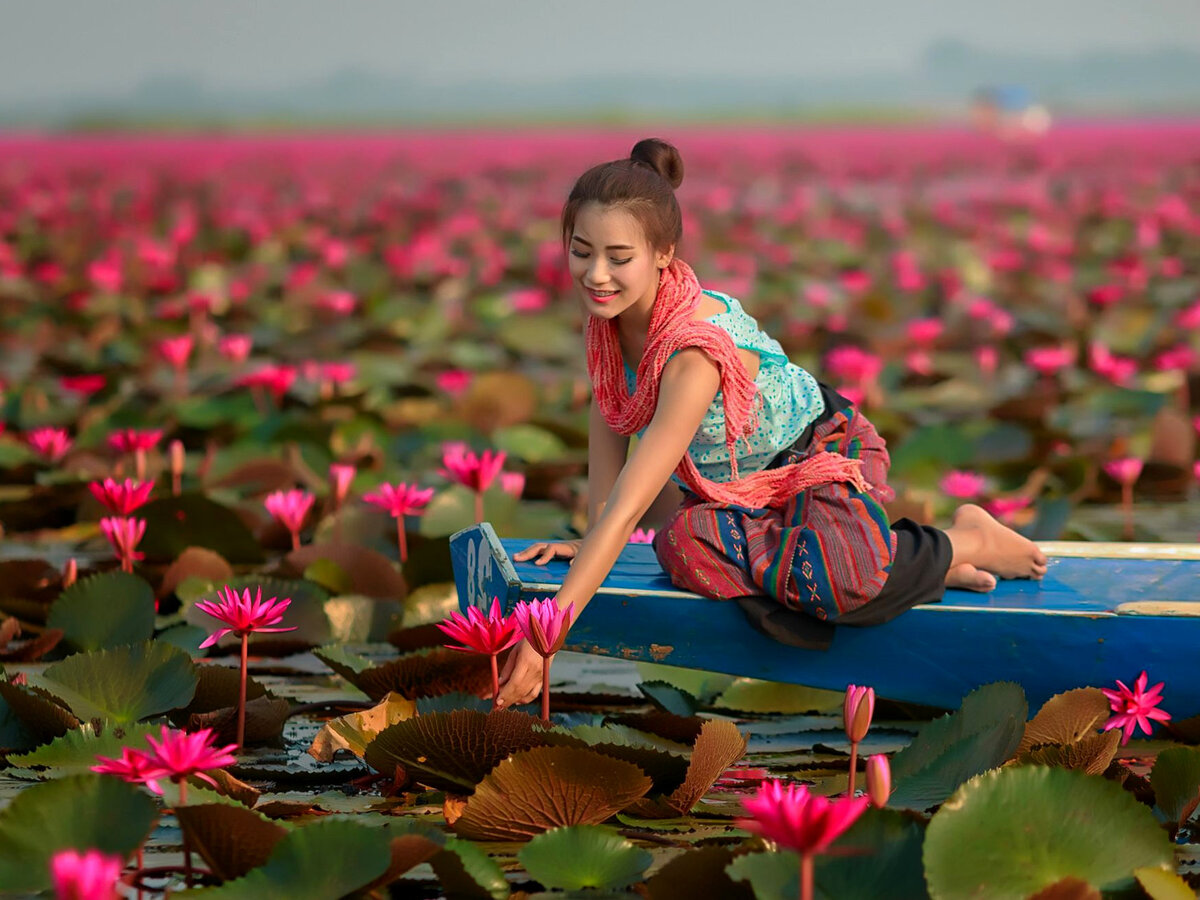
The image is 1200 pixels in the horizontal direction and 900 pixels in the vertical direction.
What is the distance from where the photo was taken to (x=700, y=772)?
5.82ft

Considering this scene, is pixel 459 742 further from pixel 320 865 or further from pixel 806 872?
pixel 806 872

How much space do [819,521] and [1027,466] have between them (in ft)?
5.34

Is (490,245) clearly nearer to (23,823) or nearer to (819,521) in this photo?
(819,521)

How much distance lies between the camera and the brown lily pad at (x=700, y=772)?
69.6 inches

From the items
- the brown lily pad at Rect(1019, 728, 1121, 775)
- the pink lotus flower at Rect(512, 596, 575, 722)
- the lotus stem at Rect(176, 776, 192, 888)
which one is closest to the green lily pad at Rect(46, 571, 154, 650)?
the pink lotus flower at Rect(512, 596, 575, 722)

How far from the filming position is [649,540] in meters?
2.63

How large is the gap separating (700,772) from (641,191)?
73 centimetres

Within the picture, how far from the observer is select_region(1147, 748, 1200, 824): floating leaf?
1.70 metres

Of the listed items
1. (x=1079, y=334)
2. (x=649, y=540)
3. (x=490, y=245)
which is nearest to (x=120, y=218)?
(x=490, y=245)

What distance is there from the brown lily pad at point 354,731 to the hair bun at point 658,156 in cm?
73

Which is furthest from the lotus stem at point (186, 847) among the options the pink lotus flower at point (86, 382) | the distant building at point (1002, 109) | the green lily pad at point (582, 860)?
the distant building at point (1002, 109)

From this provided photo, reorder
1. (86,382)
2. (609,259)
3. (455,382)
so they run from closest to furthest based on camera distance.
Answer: (609,259) < (86,382) < (455,382)

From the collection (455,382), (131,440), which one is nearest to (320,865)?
(131,440)

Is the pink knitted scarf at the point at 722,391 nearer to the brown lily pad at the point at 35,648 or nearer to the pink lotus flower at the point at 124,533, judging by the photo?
the pink lotus flower at the point at 124,533
